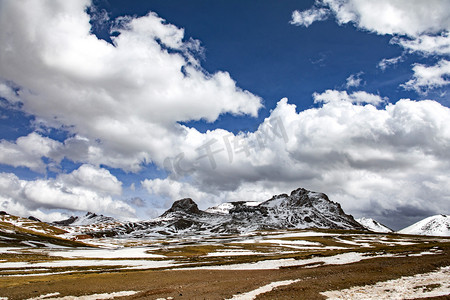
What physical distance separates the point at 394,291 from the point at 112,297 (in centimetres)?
3114

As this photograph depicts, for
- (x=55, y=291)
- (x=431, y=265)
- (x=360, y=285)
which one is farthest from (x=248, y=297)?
(x=431, y=265)

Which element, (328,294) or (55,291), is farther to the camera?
(55,291)

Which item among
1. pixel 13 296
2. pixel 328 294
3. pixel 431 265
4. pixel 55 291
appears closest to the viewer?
pixel 328 294

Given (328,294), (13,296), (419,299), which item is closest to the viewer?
(419,299)

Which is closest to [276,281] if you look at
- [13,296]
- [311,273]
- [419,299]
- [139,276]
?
[311,273]

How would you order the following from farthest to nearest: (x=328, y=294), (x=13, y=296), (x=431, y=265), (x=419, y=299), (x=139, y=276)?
(x=139, y=276) < (x=431, y=265) < (x=13, y=296) < (x=328, y=294) < (x=419, y=299)

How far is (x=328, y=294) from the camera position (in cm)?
2948

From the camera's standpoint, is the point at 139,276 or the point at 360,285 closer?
the point at 360,285

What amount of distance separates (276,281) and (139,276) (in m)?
24.9

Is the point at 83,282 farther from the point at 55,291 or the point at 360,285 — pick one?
the point at 360,285

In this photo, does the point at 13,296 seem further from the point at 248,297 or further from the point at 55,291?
the point at 248,297

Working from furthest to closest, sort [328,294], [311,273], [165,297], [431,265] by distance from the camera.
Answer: [431,265] < [311,273] < [165,297] < [328,294]

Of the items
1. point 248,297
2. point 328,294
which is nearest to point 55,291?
→ point 248,297

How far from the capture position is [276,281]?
39156 millimetres
